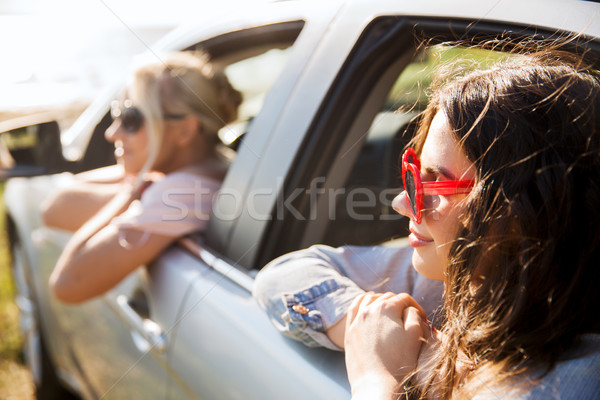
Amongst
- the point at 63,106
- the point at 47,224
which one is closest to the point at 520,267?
the point at 47,224

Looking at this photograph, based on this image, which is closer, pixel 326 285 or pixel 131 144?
pixel 326 285

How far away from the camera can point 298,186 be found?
4.85ft

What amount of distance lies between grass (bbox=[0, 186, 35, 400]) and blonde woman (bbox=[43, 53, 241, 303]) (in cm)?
136

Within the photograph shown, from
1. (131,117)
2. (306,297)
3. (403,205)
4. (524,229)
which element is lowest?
(131,117)

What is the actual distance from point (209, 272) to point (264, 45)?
1.04 m

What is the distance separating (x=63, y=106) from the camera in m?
3.65

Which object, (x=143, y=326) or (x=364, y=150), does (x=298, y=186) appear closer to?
(x=364, y=150)

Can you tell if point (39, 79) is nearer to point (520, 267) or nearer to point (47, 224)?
point (47, 224)

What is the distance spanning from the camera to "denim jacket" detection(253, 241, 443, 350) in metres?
1.15

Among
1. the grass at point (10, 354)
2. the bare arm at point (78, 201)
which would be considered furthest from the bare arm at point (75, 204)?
the grass at point (10, 354)

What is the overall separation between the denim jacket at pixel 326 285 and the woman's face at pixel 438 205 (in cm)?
14

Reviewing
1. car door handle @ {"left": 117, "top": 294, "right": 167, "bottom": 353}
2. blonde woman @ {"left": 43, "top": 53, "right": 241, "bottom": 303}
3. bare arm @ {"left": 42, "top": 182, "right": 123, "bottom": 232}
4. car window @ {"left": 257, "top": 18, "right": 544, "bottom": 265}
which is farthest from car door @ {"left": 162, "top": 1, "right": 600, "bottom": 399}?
bare arm @ {"left": 42, "top": 182, "right": 123, "bottom": 232}

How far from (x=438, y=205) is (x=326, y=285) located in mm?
313

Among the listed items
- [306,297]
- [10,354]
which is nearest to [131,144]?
[306,297]
